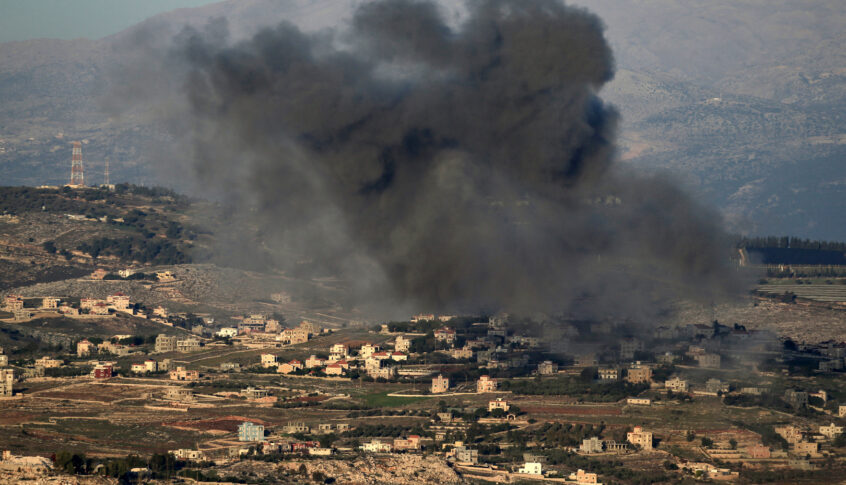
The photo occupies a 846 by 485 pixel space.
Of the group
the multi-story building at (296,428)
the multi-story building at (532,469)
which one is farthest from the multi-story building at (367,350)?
the multi-story building at (532,469)

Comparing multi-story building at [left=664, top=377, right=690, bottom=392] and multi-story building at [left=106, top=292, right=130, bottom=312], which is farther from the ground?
multi-story building at [left=106, top=292, right=130, bottom=312]

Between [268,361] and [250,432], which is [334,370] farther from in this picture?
[250,432]

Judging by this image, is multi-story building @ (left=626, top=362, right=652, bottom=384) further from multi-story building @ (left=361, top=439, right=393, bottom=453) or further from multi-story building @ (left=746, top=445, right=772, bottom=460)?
multi-story building @ (left=361, top=439, right=393, bottom=453)

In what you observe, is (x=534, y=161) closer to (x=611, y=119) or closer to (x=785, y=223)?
(x=611, y=119)

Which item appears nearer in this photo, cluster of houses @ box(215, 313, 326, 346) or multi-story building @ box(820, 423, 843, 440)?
multi-story building @ box(820, 423, 843, 440)

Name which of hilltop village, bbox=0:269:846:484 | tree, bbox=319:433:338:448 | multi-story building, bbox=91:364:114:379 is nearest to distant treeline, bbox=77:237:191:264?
hilltop village, bbox=0:269:846:484

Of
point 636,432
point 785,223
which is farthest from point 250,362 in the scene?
point 785,223
